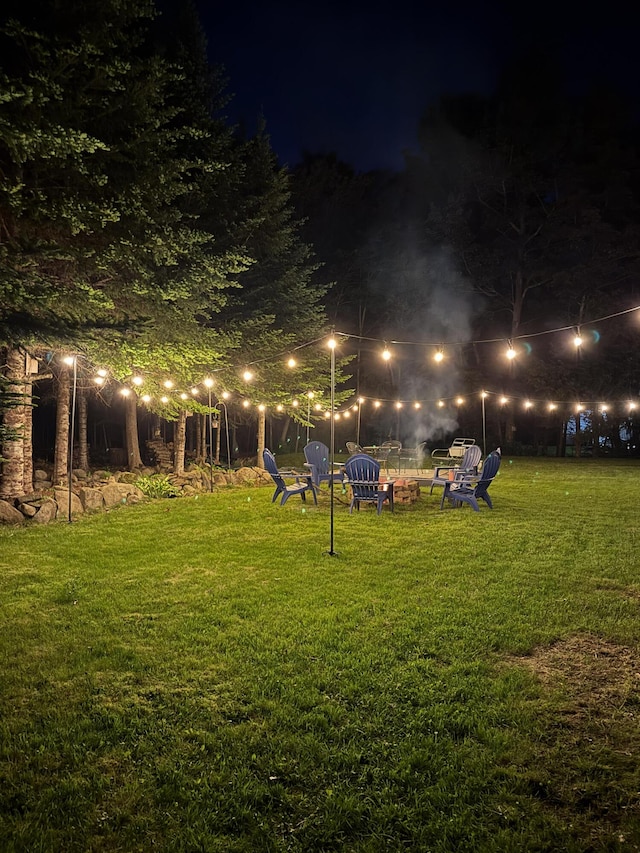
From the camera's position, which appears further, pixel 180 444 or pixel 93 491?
pixel 180 444

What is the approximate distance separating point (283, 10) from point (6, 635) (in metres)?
27.8

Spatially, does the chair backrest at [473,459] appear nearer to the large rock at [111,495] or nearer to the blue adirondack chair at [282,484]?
the blue adirondack chair at [282,484]

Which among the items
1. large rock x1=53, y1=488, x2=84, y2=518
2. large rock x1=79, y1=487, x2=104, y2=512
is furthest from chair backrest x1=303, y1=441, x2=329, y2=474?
large rock x1=53, y1=488, x2=84, y2=518

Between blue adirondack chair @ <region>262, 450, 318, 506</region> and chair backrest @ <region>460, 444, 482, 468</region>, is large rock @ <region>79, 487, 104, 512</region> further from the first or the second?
chair backrest @ <region>460, 444, 482, 468</region>

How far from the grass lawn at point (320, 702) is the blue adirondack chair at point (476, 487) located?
2.85 m

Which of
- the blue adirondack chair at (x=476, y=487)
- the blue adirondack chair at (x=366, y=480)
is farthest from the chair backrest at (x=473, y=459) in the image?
the blue adirondack chair at (x=366, y=480)

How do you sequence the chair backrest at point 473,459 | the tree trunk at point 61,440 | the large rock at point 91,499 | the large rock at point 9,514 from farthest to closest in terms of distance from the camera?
1. the chair backrest at point 473,459
2. the tree trunk at point 61,440
3. the large rock at point 91,499
4. the large rock at point 9,514

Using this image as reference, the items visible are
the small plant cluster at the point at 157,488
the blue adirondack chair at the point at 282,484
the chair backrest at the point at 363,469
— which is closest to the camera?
the chair backrest at the point at 363,469

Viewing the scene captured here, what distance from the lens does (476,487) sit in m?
9.14

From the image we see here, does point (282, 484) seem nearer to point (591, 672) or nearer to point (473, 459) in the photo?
point (473, 459)

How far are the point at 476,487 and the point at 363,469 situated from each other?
2356mm

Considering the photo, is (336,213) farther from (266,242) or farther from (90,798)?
(90,798)

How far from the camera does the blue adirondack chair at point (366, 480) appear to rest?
8336 millimetres

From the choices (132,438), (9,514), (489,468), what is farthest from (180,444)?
(489,468)
